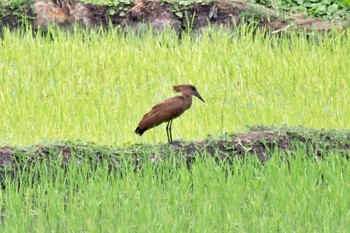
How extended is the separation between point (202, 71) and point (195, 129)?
4.89 feet

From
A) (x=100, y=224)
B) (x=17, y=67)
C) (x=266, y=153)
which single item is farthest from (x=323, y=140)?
(x=17, y=67)

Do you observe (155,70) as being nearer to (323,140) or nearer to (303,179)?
(323,140)

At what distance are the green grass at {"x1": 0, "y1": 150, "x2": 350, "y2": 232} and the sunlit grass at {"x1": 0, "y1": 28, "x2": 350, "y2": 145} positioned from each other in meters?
0.86

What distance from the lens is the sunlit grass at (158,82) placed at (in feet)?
25.4

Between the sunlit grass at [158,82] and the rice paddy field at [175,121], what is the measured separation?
0.05 ft

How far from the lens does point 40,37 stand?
9.96 meters

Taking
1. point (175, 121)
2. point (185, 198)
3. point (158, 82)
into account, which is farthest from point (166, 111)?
point (158, 82)

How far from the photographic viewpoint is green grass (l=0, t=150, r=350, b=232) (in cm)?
557

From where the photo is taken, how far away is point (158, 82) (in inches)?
350

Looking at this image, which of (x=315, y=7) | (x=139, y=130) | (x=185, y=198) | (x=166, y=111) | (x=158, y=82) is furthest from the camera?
(x=315, y=7)

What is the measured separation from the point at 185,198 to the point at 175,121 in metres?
1.88

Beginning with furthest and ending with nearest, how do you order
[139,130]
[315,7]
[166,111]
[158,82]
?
[315,7] < [158,82] < [139,130] < [166,111]

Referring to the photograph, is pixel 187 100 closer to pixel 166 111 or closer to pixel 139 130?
pixel 166 111

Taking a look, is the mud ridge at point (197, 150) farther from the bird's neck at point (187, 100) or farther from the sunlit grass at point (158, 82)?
the sunlit grass at point (158, 82)
